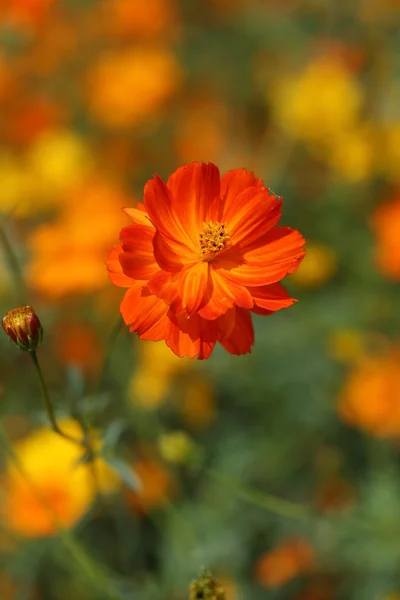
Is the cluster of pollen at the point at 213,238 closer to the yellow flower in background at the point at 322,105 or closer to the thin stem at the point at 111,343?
the thin stem at the point at 111,343

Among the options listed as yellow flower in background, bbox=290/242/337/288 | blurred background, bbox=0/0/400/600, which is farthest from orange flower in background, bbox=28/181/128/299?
yellow flower in background, bbox=290/242/337/288

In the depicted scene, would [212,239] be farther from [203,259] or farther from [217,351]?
[217,351]

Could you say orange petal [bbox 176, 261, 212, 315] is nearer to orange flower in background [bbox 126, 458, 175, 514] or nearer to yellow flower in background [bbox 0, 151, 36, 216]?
orange flower in background [bbox 126, 458, 175, 514]

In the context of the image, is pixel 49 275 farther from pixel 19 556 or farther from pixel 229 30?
pixel 229 30

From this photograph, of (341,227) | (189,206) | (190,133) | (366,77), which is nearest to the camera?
(189,206)

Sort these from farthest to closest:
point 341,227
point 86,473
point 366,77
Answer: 1. point 366,77
2. point 341,227
3. point 86,473

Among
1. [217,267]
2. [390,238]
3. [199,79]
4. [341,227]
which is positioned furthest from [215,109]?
[217,267]
